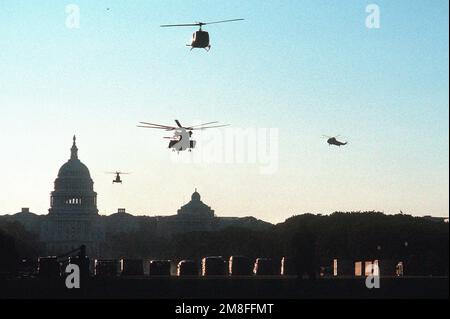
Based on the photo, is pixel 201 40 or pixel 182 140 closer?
pixel 201 40

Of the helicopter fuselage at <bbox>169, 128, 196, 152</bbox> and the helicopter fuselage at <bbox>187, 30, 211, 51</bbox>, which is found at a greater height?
the helicopter fuselage at <bbox>187, 30, 211, 51</bbox>

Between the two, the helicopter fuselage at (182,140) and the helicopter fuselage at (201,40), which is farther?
→ the helicopter fuselage at (182,140)

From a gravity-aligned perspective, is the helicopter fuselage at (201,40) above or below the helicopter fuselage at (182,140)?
above

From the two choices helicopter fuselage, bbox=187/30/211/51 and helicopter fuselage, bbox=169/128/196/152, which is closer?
helicopter fuselage, bbox=187/30/211/51
